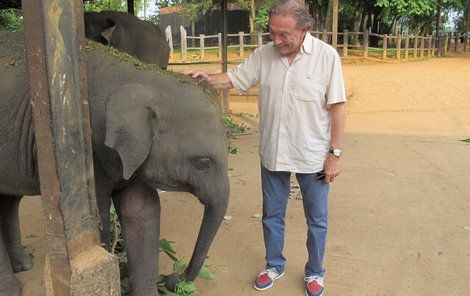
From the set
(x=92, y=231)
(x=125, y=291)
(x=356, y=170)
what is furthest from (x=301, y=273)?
(x=356, y=170)

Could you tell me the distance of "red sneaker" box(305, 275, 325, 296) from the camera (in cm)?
358

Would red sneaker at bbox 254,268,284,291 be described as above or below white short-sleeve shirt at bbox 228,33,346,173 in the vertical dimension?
below

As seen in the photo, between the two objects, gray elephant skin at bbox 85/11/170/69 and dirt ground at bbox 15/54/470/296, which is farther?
gray elephant skin at bbox 85/11/170/69

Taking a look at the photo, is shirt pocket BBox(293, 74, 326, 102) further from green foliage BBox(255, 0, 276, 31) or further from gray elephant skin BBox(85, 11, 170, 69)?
green foliage BBox(255, 0, 276, 31)

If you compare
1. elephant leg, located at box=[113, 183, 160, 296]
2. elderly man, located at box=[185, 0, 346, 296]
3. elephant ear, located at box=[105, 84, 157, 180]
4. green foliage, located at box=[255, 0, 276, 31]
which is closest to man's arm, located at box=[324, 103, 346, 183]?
elderly man, located at box=[185, 0, 346, 296]

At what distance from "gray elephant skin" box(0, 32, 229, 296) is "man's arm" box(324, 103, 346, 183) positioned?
86 cm

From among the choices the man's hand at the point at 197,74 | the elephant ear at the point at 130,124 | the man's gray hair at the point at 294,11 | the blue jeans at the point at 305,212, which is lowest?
the blue jeans at the point at 305,212

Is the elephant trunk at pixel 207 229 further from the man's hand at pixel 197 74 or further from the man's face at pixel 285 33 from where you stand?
the man's face at pixel 285 33

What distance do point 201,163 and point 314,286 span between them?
1.46m

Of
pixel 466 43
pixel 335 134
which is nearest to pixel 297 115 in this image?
pixel 335 134

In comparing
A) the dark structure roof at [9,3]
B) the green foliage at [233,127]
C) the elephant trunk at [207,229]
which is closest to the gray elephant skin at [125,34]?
the dark structure roof at [9,3]

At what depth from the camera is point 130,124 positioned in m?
2.47

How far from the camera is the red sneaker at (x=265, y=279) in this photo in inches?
146

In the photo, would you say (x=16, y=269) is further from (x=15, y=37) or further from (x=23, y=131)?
(x=15, y=37)
